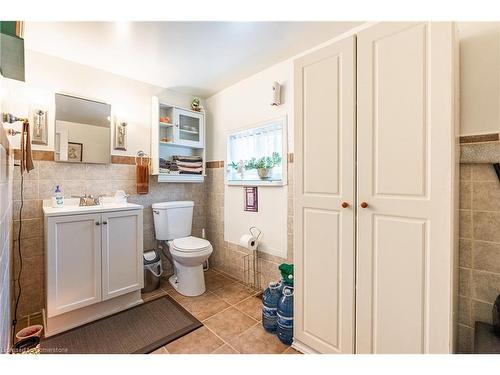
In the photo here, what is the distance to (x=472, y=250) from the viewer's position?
1.20m

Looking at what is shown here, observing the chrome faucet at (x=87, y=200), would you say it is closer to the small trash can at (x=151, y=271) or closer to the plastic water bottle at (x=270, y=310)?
the small trash can at (x=151, y=271)

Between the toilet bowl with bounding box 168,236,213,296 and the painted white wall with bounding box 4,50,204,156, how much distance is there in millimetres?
1131

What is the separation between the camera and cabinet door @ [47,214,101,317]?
1602 mm

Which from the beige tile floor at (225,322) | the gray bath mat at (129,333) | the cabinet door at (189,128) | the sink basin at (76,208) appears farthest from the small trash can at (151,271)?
the cabinet door at (189,128)

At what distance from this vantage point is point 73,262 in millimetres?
1686

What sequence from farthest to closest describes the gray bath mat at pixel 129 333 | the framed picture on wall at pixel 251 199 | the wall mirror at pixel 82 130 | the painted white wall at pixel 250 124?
1. the framed picture on wall at pixel 251 199
2. the painted white wall at pixel 250 124
3. the wall mirror at pixel 82 130
4. the gray bath mat at pixel 129 333

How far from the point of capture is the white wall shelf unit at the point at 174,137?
248 cm

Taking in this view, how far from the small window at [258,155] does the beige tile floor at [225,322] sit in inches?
43.8

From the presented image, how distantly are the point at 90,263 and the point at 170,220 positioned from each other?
2.72 ft

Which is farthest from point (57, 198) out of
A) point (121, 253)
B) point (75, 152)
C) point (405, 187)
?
point (405, 187)

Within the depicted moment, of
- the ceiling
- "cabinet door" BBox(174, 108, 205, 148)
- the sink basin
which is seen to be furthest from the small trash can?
the ceiling

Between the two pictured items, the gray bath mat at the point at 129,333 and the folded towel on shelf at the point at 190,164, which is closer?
the gray bath mat at the point at 129,333

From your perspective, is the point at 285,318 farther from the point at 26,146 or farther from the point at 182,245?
the point at 26,146
